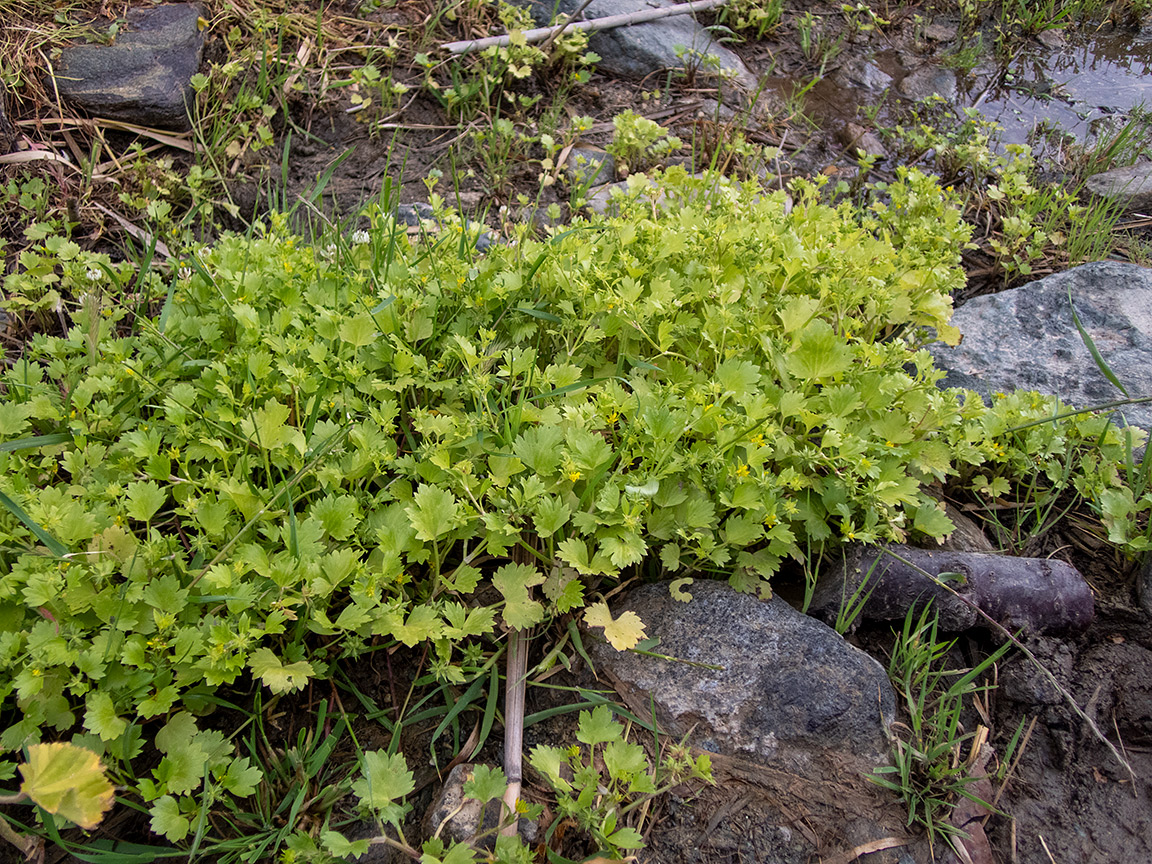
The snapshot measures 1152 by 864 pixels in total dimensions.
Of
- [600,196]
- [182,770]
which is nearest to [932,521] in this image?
[182,770]

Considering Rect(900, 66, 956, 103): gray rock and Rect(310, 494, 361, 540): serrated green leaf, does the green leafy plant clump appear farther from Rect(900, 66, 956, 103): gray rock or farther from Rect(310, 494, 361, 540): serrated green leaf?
Rect(900, 66, 956, 103): gray rock

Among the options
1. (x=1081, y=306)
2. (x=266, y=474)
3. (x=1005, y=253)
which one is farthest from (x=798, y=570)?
(x=1005, y=253)

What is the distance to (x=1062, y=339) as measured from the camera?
9.47ft

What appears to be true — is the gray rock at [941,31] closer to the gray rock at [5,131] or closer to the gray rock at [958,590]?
the gray rock at [958,590]

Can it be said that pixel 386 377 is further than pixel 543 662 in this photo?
Yes

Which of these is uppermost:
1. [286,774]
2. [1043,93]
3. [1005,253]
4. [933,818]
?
[1043,93]

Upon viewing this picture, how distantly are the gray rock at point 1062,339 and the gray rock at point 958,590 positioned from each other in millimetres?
819

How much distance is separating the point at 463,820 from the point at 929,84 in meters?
4.98

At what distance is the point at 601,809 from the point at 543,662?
0.39 m

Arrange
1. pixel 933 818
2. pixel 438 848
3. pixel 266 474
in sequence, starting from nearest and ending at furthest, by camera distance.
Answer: pixel 438 848, pixel 933 818, pixel 266 474

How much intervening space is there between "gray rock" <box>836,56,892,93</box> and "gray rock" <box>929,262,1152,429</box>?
7.15 feet

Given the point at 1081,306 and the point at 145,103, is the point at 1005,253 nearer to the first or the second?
the point at 1081,306

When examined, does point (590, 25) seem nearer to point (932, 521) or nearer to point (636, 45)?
point (636, 45)

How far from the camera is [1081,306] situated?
301cm
